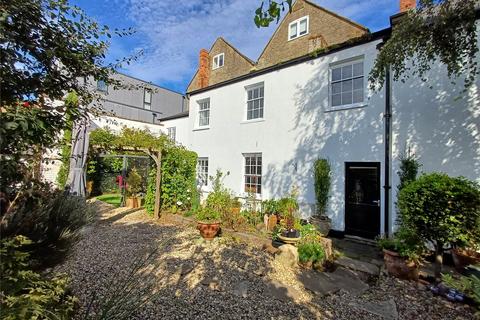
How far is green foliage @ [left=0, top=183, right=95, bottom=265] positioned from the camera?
174 centimetres

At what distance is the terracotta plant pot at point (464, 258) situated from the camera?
209 inches

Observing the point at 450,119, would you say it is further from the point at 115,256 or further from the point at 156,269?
the point at 115,256

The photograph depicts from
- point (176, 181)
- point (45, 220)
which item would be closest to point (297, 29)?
point (176, 181)

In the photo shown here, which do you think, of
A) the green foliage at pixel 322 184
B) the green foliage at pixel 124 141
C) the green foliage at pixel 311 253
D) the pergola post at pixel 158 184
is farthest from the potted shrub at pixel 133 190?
the green foliage at pixel 311 253

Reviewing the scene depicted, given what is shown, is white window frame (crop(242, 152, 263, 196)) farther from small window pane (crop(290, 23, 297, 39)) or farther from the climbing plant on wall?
small window pane (crop(290, 23, 297, 39))

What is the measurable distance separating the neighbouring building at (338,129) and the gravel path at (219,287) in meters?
3.28

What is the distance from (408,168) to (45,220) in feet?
25.2

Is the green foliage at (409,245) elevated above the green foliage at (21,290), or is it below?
below

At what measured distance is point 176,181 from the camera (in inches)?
406

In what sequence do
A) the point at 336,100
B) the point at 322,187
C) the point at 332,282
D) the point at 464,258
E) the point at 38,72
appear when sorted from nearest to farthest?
the point at 38,72 → the point at 332,282 → the point at 464,258 → the point at 322,187 → the point at 336,100

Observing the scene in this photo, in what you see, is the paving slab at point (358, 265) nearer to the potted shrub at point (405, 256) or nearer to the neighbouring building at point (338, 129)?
the potted shrub at point (405, 256)

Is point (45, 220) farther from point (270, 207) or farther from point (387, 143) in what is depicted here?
point (387, 143)

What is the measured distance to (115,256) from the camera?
5520mm

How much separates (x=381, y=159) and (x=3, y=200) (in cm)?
796
